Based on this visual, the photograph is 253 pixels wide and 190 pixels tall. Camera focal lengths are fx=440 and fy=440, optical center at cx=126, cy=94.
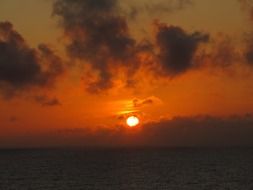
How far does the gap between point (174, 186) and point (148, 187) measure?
17.2 ft

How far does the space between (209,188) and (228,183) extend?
9422 mm

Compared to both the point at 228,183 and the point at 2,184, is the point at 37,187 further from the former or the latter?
the point at 228,183

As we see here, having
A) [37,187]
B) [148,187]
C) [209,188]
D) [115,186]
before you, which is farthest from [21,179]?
[209,188]

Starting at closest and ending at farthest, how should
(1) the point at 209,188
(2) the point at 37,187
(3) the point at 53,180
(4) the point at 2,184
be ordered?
(1) the point at 209,188, (2) the point at 37,187, (4) the point at 2,184, (3) the point at 53,180

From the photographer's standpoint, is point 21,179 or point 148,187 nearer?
point 148,187

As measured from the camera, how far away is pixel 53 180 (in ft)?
340

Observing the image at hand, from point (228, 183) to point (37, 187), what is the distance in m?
39.5

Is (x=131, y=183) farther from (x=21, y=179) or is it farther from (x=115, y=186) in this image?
(x=21, y=179)

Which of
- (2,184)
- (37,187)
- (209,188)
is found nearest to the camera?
(209,188)

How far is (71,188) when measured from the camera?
290 feet

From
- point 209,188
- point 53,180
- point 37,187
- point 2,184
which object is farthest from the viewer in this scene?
point 53,180

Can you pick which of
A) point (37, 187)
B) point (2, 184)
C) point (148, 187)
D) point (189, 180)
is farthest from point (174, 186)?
point (2, 184)

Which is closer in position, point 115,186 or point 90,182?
point 115,186

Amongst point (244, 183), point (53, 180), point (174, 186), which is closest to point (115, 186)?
point (174, 186)
